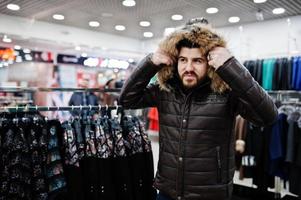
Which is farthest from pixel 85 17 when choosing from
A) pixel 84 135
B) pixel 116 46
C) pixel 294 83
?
pixel 84 135

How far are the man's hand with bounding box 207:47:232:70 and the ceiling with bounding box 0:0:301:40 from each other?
3748 mm

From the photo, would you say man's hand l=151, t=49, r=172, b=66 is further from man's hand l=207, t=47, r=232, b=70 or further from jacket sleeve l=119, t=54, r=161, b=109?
man's hand l=207, t=47, r=232, b=70

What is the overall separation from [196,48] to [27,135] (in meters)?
1.09

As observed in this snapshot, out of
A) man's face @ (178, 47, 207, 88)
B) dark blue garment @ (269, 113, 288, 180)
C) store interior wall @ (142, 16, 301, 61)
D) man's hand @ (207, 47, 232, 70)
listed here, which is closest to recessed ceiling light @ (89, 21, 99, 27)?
store interior wall @ (142, 16, 301, 61)

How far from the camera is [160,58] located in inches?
67.2

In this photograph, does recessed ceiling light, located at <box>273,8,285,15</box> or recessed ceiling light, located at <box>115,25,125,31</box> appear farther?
recessed ceiling light, located at <box>115,25,125,31</box>

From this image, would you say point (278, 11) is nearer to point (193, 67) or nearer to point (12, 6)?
point (193, 67)

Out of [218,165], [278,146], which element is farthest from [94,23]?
[218,165]

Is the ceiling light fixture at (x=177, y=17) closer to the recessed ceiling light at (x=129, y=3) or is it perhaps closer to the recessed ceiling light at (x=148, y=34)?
the recessed ceiling light at (x=129, y=3)

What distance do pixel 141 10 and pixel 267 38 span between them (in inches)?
119

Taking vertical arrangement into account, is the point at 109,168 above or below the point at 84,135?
below

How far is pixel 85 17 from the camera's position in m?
6.27

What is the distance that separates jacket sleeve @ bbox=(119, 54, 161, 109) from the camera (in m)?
1.73

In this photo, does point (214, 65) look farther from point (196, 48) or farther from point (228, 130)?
point (228, 130)
